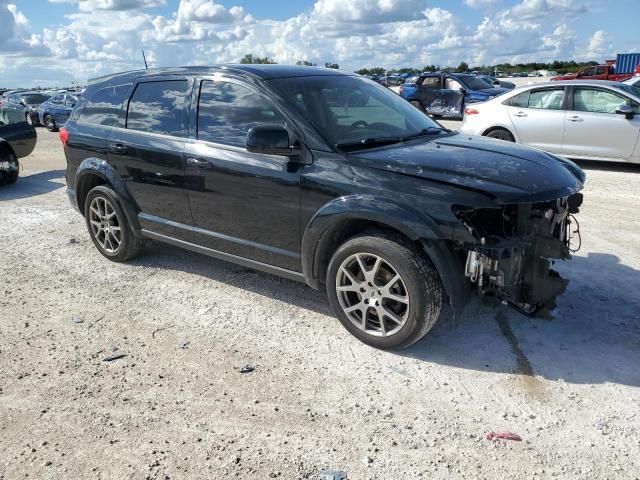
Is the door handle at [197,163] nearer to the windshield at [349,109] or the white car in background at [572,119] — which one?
the windshield at [349,109]

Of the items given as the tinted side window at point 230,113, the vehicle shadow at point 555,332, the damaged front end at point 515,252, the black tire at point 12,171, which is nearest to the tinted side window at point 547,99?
the vehicle shadow at point 555,332

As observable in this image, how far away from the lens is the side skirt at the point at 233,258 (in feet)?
13.6

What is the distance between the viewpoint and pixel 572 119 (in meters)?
9.81

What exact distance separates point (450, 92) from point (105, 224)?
1521cm

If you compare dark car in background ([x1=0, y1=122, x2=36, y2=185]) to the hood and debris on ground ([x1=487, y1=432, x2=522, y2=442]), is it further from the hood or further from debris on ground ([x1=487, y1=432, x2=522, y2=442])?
debris on ground ([x1=487, y1=432, x2=522, y2=442])

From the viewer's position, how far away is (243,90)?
423 centimetres

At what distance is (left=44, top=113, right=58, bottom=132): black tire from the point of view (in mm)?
21234

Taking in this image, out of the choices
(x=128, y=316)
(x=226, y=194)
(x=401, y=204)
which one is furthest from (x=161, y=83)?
(x=401, y=204)

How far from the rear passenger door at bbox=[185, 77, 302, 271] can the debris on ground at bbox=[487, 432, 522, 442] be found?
1.77 meters

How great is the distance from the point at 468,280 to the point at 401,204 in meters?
0.63

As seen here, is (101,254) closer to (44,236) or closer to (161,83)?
(44,236)

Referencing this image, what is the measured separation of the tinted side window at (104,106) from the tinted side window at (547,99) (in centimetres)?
782

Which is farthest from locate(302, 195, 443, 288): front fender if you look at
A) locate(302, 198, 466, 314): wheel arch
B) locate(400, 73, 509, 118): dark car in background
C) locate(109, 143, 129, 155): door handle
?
locate(400, 73, 509, 118): dark car in background

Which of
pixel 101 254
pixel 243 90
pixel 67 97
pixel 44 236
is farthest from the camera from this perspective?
pixel 67 97
